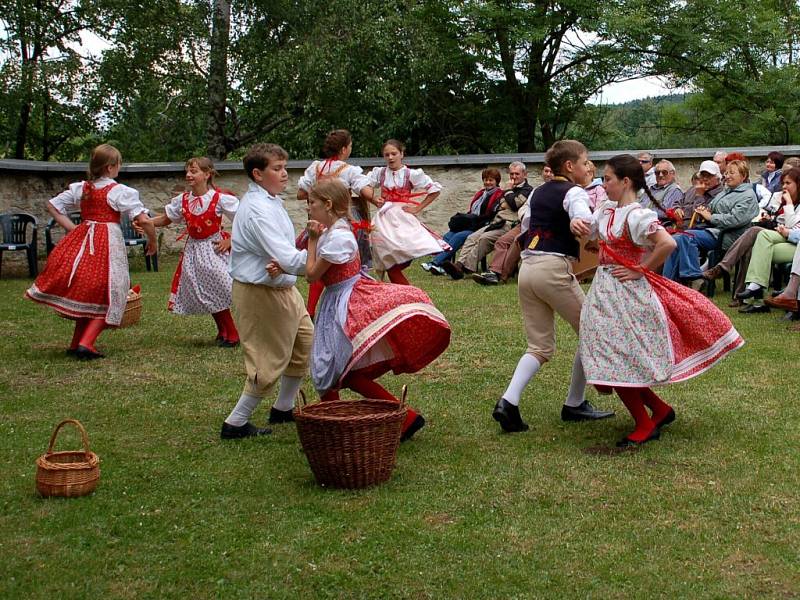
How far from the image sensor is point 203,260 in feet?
28.3

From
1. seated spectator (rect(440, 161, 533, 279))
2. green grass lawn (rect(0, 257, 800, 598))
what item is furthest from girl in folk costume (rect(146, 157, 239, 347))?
seated spectator (rect(440, 161, 533, 279))

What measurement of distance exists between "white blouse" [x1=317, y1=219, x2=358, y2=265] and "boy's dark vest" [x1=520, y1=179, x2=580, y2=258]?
1.10 m

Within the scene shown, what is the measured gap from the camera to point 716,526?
4277 millimetres

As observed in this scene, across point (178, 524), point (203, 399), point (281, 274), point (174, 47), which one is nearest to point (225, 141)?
point (174, 47)

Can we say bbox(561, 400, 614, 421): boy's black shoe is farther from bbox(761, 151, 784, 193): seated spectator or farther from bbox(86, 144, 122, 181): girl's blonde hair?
bbox(761, 151, 784, 193): seated spectator

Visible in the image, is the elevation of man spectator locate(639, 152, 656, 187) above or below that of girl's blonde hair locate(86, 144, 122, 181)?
below

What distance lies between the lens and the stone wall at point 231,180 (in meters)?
15.7

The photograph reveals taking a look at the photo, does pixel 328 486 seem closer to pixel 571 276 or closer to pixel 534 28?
pixel 571 276

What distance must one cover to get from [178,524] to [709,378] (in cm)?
394

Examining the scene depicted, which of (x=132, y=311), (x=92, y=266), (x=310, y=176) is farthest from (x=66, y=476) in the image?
(x=310, y=176)

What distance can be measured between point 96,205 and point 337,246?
388cm

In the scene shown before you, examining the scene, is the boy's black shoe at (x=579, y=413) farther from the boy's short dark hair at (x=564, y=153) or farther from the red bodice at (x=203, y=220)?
the red bodice at (x=203, y=220)

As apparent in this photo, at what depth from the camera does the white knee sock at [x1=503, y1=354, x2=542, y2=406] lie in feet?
18.8

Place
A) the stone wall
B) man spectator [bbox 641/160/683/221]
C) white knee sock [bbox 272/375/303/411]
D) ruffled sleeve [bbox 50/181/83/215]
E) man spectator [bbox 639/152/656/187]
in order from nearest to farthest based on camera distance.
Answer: white knee sock [bbox 272/375/303/411]
ruffled sleeve [bbox 50/181/83/215]
man spectator [bbox 641/160/683/221]
man spectator [bbox 639/152/656/187]
the stone wall
